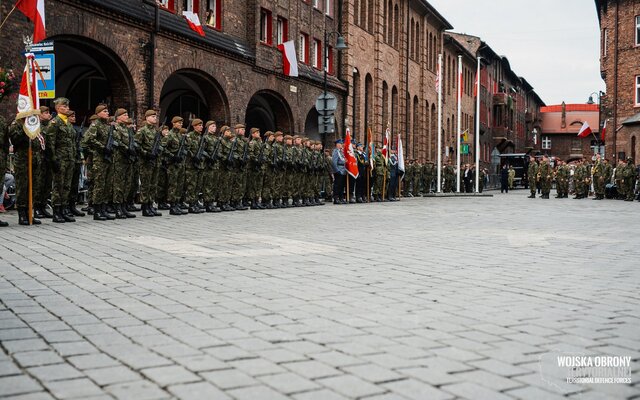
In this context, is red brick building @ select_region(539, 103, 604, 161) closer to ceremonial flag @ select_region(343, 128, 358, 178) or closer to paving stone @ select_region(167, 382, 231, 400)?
ceremonial flag @ select_region(343, 128, 358, 178)

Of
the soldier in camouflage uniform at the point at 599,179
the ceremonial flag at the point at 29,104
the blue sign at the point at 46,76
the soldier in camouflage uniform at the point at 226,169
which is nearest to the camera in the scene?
the ceremonial flag at the point at 29,104

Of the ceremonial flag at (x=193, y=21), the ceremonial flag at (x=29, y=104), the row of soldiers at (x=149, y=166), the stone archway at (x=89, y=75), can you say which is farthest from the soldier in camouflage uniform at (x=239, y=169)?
the ceremonial flag at (x=29, y=104)

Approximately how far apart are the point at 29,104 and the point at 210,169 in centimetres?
592

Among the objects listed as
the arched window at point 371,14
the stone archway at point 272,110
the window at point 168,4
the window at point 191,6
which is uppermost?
the arched window at point 371,14

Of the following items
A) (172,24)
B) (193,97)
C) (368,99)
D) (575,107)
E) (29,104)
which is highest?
(575,107)

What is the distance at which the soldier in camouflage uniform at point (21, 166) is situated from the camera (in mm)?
13492

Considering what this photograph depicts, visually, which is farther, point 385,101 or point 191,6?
point 385,101

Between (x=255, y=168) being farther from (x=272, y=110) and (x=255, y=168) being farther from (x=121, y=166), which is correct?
(x=272, y=110)

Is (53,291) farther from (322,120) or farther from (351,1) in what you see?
(351,1)

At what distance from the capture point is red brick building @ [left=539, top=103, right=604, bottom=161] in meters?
117

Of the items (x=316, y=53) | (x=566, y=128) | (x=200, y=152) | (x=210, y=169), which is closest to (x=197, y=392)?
(x=200, y=152)

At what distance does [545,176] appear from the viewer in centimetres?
3747

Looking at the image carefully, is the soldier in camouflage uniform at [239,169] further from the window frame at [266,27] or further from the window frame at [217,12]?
the window frame at [266,27]

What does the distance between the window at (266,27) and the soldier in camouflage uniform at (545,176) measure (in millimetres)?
15368
